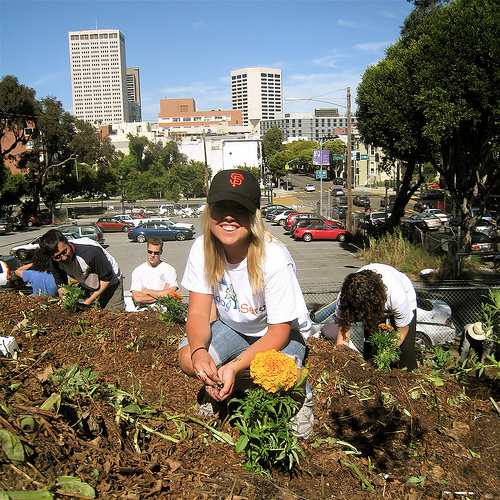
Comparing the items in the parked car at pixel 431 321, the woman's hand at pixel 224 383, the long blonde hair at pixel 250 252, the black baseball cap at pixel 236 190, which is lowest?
the parked car at pixel 431 321

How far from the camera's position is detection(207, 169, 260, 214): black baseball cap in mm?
2760

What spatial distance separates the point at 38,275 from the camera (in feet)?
21.5

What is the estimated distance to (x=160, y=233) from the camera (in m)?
36.6

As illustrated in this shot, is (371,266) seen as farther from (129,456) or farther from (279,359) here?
(129,456)

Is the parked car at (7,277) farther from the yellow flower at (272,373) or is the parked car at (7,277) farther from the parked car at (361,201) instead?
the parked car at (361,201)

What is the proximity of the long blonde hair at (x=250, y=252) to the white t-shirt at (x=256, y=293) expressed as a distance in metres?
0.04

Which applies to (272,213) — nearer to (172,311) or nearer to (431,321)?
(431,321)

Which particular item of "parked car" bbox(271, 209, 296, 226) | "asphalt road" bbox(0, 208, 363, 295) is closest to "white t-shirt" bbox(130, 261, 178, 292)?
"asphalt road" bbox(0, 208, 363, 295)

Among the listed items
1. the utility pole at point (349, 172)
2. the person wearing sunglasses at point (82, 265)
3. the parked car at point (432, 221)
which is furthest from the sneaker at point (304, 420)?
the parked car at point (432, 221)

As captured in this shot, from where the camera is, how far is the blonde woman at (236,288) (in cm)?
276

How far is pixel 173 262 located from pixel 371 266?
21.5 m

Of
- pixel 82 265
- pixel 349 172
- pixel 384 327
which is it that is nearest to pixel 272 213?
pixel 349 172

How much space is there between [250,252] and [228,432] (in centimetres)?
124

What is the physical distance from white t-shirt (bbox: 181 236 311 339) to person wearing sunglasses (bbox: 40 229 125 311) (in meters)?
2.78
